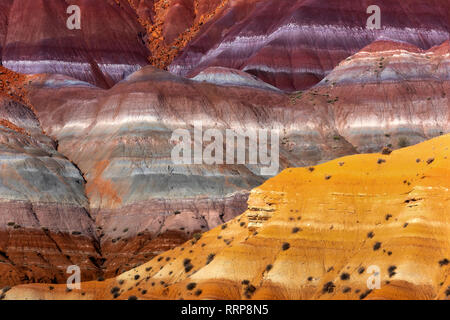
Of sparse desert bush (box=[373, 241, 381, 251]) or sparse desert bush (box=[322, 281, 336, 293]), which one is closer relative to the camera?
sparse desert bush (box=[322, 281, 336, 293])

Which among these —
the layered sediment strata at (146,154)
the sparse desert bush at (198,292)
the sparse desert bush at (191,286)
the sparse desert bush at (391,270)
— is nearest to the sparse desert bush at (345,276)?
the sparse desert bush at (391,270)

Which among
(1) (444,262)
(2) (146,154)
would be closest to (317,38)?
(2) (146,154)

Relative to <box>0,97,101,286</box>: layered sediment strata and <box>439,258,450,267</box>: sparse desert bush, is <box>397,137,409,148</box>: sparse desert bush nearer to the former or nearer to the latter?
<box>0,97,101,286</box>: layered sediment strata

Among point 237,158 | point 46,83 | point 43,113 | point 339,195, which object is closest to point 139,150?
point 237,158

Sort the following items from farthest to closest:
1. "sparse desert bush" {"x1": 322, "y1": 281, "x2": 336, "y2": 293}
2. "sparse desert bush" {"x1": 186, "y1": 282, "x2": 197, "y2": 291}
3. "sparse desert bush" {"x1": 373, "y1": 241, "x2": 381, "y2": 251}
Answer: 1. "sparse desert bush" {"x1": 186, "y1": 282, "x2": 197, "y2": 291}
2. "sparse desert bush" {"x1": 373, "y1": 241, "x2": 381, "y2": 251}
3. "sparse desert bush" {"x1": 322, "y1": 281, "x2": 336, "y2": 293}

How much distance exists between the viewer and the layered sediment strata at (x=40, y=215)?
4200 inches

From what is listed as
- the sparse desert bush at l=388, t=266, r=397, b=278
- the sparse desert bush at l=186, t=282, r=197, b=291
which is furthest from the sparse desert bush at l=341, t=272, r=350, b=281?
the sparse desert bush at l=186, t=282, r=197, b=291

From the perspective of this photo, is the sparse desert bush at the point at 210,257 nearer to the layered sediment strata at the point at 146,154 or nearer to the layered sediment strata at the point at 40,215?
the layered sediment strata at the point at 40,215

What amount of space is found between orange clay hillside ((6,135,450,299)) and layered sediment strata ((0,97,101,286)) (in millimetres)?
35815

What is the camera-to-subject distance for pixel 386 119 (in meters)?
149

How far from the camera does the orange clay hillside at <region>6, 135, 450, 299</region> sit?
59688mm

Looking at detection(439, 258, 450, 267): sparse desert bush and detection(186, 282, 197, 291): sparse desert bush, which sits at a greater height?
detection(439, 258, 450, 267): sparse desert bush
